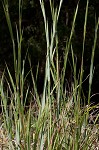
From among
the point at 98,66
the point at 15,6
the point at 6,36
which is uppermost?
the point at 15,6

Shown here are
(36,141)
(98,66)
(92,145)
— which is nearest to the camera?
(36,141)

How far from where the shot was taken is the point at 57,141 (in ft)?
4.31

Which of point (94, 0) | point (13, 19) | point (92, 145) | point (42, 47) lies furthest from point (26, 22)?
point (92, 145)

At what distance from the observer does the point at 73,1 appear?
392 centimetres

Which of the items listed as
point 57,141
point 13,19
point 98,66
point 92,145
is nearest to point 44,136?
point 57,141

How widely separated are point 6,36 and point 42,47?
453 mm

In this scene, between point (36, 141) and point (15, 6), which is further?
point (15, 6)

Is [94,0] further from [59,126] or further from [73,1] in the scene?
[59,126]

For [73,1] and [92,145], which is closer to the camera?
[92,145]

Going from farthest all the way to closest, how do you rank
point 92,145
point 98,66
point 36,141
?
1. point 98,66
2. point 92,145
3. point 36,141

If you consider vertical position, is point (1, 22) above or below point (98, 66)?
above

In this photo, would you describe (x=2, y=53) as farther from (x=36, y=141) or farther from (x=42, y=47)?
(x=36, y=141)

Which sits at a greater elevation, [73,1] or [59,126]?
[73,1]

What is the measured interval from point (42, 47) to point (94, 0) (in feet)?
2.24
